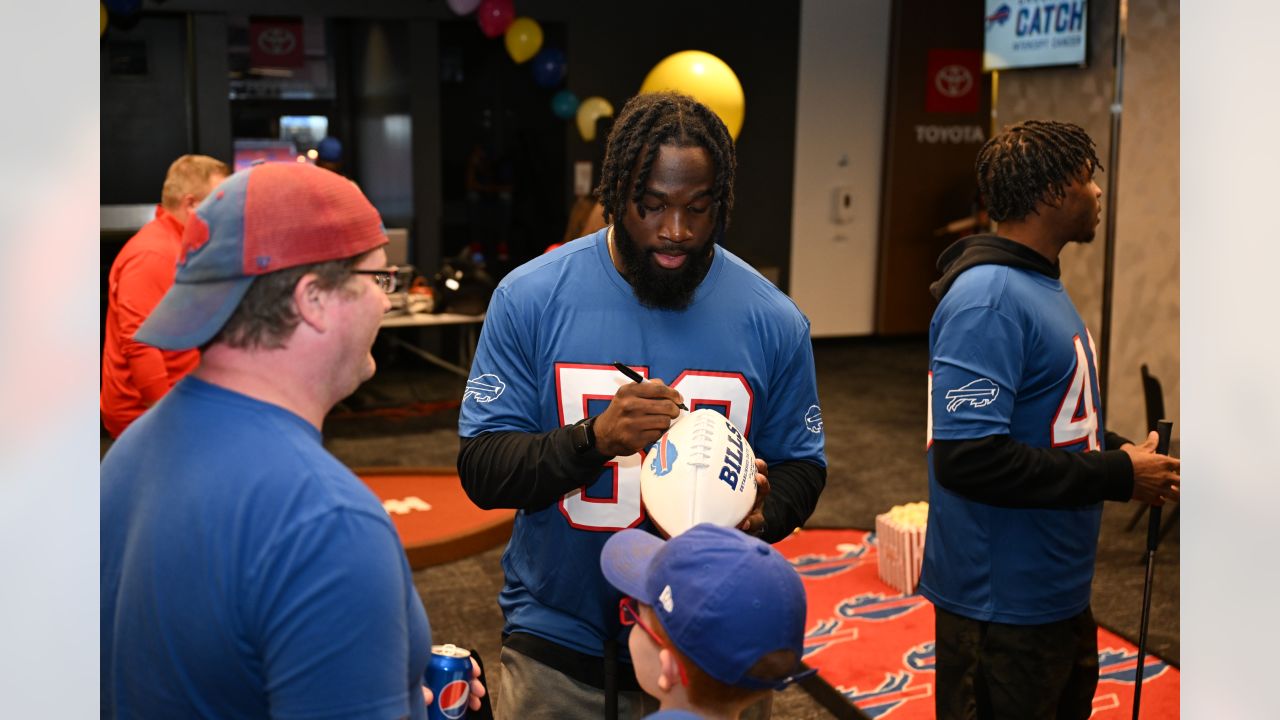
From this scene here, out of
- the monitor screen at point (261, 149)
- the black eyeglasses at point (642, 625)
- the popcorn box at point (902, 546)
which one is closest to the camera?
the black eyeglasses at point (642, 625)

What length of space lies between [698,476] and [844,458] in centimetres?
526

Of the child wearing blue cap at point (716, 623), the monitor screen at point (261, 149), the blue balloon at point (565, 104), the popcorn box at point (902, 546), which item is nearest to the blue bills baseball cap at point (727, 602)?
the child wearing blue cap at point (716, 623)

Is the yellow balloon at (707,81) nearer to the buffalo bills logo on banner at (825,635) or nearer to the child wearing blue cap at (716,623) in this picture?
the buffalo bills logo on banner at (825,635)

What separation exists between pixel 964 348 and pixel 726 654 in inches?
43.3

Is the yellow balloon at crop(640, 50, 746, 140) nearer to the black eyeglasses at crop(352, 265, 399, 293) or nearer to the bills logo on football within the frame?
the bills logo on football

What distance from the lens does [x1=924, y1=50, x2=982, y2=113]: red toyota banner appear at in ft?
35.3

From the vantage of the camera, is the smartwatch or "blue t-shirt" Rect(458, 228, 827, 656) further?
"blue t-shirt" Rect(458, 228, 827, 656)

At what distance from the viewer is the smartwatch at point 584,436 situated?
1725 millimetres

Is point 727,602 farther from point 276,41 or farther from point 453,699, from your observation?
point 276,41

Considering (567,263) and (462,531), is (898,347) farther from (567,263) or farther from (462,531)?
(567,263)

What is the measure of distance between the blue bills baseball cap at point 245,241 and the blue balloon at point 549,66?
865 centimetres

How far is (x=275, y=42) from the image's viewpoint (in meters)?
10.1

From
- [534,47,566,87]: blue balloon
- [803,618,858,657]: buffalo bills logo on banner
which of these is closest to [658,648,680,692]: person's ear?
[803,618,858,657]: buffalo bills logo on banner

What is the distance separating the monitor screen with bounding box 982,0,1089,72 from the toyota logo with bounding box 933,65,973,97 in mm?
4030
